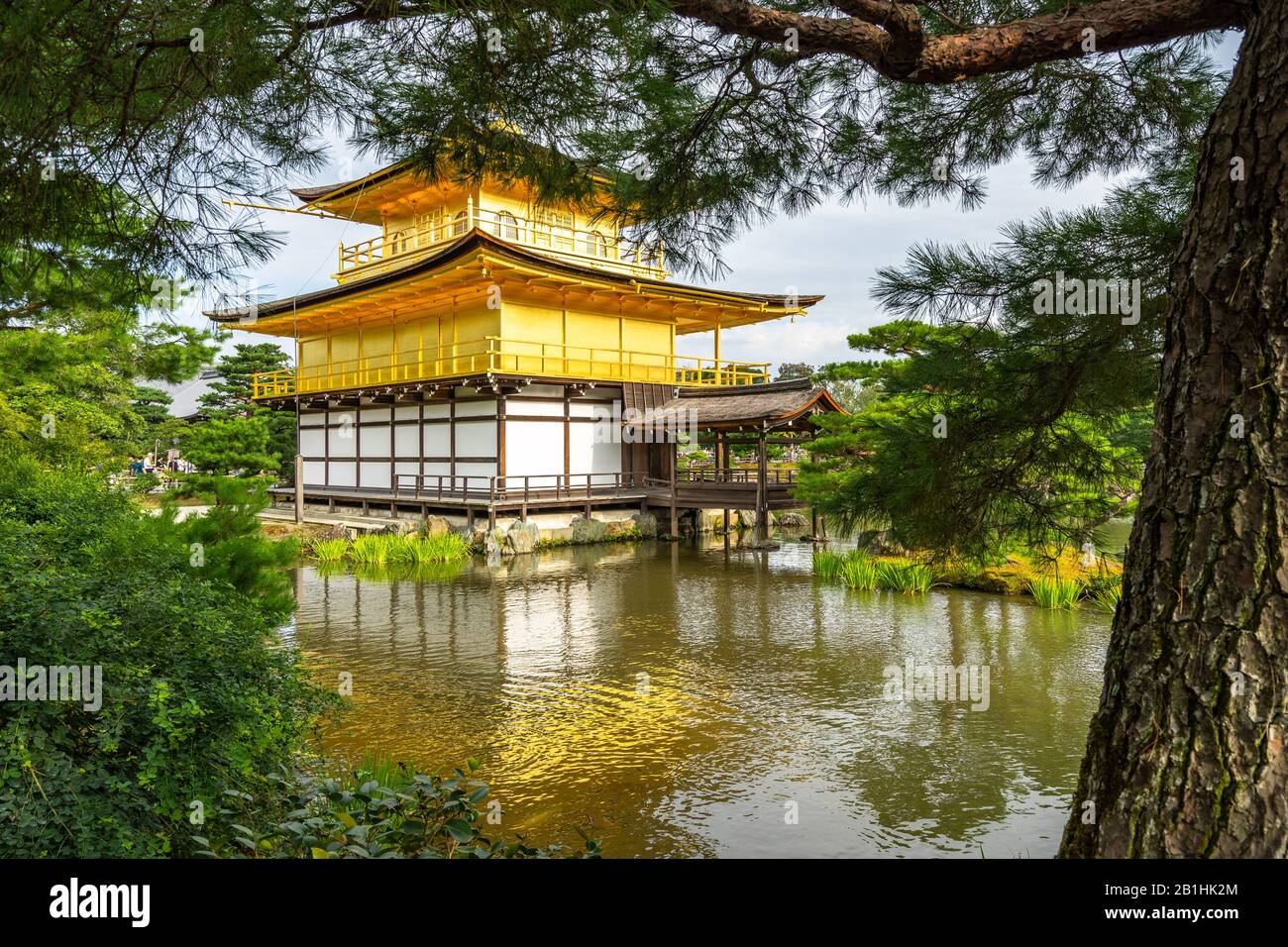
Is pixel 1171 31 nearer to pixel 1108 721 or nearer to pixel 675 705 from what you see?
pixel 1108 721

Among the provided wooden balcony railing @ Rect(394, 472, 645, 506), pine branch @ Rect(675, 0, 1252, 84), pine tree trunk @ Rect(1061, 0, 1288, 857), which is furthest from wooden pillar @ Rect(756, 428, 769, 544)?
pine tree trunk @ Rect(1061, 0, 1288, 857)

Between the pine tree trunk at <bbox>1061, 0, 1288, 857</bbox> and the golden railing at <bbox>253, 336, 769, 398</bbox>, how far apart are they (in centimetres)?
1755

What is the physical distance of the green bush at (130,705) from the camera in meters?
2.52

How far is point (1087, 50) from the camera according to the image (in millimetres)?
2998

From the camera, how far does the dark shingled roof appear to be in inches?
720

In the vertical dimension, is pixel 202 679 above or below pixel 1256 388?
below

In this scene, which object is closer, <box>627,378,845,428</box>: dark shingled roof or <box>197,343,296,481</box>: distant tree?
<box>627,378,845,428</box>: dark shingled roof

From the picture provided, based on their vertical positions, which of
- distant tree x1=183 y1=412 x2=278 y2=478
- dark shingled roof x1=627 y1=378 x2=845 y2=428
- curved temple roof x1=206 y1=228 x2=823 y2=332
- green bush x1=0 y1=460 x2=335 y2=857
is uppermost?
curved temple roof x1=206 y1=228 x2=823 y2=332

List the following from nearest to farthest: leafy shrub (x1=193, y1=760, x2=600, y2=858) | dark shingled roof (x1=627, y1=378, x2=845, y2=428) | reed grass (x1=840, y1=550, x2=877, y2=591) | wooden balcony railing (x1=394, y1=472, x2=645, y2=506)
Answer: leafy shrub (x1=193, y1=760, x2=600, y2=858)
reed grass (x1=840, y1=550, x2=877, y2=591)
dark shingled roof (x1=627, y1=378, x2=845, y2=428)
wooden balcony railing (x1=394, y1=472, x2=645, y2=506)

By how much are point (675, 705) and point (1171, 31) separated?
20.5ft

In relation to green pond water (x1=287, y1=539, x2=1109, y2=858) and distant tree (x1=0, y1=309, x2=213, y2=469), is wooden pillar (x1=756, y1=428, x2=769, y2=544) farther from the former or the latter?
distant tree (x1=0, y1=309, x2=213, y2=469)
